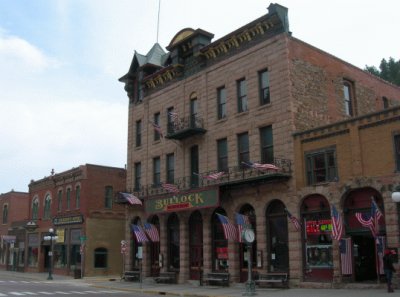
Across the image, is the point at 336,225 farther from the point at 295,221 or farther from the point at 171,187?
the point at 171,187

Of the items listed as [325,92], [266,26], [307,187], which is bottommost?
[307,187]

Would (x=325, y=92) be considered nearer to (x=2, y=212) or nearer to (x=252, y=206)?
(x=252, y=206)

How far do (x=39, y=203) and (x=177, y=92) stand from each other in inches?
1021

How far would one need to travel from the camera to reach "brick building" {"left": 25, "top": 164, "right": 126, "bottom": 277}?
44.7 metres

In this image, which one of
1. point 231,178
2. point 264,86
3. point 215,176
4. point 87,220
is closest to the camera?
point 215,176

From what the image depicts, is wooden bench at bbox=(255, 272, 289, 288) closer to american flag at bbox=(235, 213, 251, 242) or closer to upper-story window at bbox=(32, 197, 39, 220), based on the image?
american flag at bbox=(235, 213, 251, 242)

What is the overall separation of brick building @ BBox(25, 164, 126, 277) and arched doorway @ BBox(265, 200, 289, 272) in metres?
20.7

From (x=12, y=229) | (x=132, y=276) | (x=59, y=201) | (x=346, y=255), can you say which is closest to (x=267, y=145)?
(x=346, y=255)

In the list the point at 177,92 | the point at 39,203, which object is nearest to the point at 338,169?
the point at 177,92

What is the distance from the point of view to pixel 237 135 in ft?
101

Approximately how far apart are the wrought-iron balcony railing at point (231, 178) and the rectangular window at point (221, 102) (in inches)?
149

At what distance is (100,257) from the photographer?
4509 centimetres

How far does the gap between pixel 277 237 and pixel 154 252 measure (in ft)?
39.6

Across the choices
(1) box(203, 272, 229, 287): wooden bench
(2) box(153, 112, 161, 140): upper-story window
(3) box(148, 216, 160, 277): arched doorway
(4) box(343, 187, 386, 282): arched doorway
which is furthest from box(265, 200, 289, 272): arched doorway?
(2) box(153, 112, 161, 140): upper-story window
